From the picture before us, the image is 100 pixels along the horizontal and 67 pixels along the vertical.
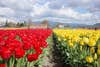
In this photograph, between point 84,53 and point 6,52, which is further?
point 84,53

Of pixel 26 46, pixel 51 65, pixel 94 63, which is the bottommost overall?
pixel 51 65

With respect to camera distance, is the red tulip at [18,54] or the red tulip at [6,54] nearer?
the red tulip at [6,54]

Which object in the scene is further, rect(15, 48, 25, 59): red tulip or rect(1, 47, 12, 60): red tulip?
rect(15, 48, 25, 59): red tulip

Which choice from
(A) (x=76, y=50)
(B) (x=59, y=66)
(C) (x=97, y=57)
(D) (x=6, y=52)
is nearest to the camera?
(D) (x=6, y=52)

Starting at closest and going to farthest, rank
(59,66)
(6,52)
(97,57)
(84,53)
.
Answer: (6,52) < (97,57) < (84,53) < (59,66)

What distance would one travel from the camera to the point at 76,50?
8125 millimetres

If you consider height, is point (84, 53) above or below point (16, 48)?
below

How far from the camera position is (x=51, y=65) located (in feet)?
34.4

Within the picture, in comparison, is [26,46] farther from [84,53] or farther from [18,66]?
[84,53]

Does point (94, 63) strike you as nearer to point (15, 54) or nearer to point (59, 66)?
point (15, 54)

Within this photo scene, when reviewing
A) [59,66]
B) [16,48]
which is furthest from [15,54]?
[59,66]

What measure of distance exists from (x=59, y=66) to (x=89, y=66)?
4.99 meters

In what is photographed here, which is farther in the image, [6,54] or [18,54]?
[18,54]

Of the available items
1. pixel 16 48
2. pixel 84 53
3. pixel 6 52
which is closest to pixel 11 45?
pixel 16 48
